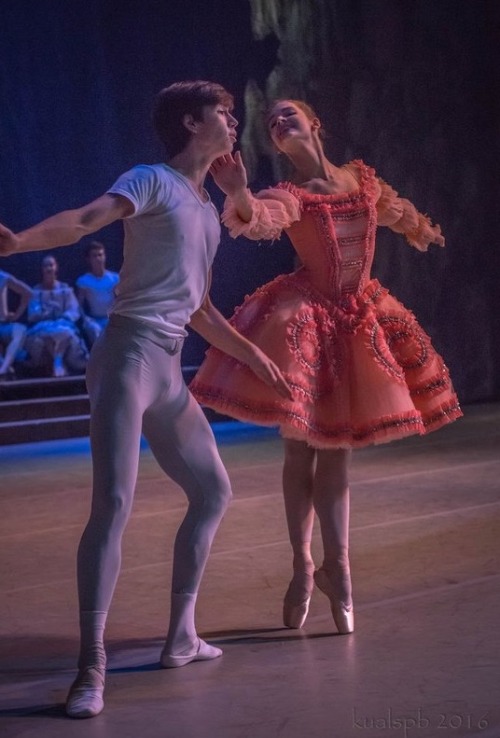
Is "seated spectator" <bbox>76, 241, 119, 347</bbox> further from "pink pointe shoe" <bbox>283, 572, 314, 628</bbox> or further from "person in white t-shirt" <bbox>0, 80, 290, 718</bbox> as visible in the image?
"person in white t-shirt" <bbox>0, 80, 290, 718</bbox>

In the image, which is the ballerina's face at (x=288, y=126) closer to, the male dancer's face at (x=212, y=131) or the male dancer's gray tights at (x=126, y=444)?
the male dancer's face at (x=212, y=131)

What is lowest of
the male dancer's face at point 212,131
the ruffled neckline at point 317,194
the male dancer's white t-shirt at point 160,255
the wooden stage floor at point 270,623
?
the wooden stage floor at point 270,623

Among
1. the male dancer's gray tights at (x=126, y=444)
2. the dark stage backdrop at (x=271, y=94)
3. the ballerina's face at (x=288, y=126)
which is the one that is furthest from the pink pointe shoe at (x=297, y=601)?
the dark stage backdrop at (x=271, y=94)

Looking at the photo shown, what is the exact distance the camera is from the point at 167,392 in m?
2.88

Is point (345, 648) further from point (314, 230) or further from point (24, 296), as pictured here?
point (24, 296)

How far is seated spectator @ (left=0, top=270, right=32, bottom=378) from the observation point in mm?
8914

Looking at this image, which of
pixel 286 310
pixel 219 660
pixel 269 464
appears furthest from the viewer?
pixel 269 464

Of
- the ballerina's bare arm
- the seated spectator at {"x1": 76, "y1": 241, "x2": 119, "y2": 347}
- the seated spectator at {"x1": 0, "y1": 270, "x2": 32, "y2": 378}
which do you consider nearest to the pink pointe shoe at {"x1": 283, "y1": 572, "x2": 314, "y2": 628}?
the ballerina's bare arm

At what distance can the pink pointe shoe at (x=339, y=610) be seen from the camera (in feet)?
10.8

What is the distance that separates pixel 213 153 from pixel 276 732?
1.35 m

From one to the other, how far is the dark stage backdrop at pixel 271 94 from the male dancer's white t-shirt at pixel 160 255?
6.86m

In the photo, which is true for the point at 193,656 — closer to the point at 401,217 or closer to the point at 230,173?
the point at 230,173

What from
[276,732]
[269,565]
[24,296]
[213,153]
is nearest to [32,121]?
[24,296]

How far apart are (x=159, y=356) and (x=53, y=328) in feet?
20.6
